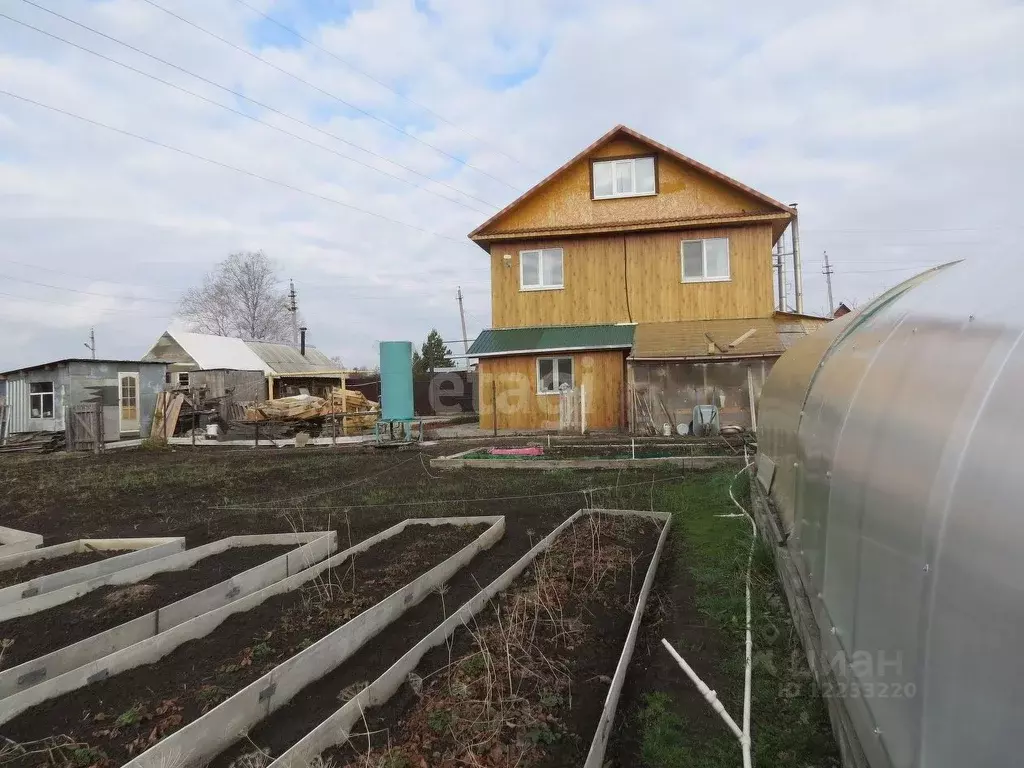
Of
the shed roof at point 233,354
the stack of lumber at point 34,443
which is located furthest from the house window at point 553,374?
the stack of lumber at point 34,443

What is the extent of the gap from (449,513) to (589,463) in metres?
4.05

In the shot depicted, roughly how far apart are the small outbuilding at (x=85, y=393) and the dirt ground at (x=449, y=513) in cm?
401

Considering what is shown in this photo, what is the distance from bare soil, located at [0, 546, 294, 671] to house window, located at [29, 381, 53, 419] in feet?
66.0

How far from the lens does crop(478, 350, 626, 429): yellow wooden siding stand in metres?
17.6

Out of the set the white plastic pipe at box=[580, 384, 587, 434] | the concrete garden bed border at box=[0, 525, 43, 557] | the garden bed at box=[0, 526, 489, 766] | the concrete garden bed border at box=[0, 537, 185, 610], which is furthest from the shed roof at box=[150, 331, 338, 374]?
the garden bed at box=[0, 526, 489, 766]

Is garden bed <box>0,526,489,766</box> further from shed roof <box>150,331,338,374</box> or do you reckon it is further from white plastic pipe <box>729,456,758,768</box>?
shed roof <box>150,331,338,374</box>

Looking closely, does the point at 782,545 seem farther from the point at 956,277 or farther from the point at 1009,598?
the point at 1009,598

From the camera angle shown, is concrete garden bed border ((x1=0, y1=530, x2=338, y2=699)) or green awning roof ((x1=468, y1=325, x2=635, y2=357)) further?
green awning roof ((x1=468, y1=325, x2=635, y2=357))

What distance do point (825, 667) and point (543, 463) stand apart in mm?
8566

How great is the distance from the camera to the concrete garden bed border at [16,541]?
6.54m

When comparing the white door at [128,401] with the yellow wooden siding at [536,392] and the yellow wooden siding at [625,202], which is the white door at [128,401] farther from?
the yellow wooden siding at [625,202]

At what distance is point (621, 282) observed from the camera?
738 inches

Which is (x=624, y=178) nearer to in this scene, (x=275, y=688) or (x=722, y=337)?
(x=722, y=337)

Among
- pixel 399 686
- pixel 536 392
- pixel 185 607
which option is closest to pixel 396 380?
pixel 536 392
